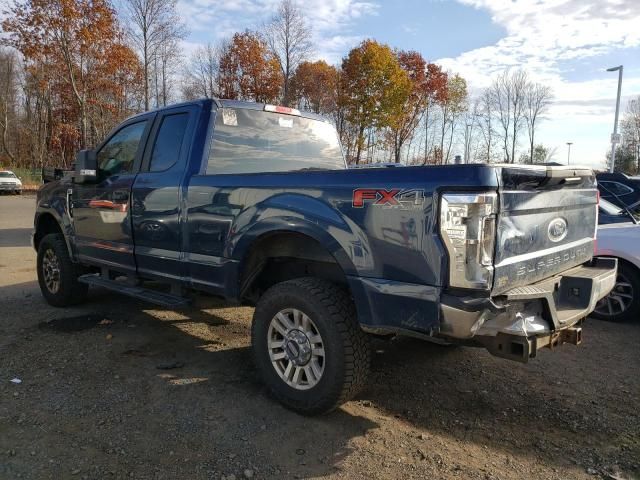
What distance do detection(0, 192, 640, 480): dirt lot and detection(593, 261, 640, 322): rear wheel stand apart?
1.48ft

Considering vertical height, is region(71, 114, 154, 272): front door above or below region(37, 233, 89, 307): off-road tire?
above

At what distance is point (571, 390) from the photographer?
3801 mm

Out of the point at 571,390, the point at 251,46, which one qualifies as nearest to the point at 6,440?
the point at 571,390

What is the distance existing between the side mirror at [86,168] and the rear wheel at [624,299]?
5.67 meters

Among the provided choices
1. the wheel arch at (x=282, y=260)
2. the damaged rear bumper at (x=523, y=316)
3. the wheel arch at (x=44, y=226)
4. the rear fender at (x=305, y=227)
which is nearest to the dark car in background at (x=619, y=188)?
the damaged rear bumper at (x=523, y=316)

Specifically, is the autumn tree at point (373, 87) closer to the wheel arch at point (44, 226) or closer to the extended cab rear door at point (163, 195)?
the wheel arch at point (44, 226)

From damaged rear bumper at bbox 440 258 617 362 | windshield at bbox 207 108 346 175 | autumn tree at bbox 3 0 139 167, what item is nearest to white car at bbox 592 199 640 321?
damaged rear bumper at bbox 440 258 617 362

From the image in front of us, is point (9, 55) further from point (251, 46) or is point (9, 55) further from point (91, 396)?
point (91, 396)

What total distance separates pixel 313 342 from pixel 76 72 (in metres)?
25.6

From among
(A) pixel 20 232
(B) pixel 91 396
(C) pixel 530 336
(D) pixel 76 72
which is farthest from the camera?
(D) pixel 76 72

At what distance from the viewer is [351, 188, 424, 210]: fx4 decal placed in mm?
2666

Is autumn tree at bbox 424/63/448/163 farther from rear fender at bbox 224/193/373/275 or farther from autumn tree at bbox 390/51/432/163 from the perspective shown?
rear fender at bbox 224/193/373/275

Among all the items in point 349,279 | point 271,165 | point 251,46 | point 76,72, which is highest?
point 251,46

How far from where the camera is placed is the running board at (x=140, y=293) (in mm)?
4117
